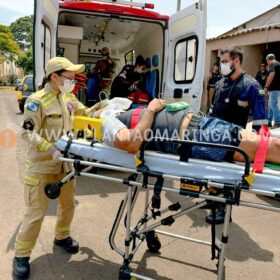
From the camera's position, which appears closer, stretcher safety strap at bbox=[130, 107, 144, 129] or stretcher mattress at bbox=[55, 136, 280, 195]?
stretcher mattress at bbox=[55, 136, 280, 195]

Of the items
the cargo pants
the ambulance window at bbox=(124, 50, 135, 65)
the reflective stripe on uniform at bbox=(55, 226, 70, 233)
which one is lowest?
the reflective stripe on uniform at bbox=(55, 226, 70, 233)

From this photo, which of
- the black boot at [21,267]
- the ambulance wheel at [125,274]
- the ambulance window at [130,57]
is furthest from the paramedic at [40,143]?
the ambulance window at [130,57]

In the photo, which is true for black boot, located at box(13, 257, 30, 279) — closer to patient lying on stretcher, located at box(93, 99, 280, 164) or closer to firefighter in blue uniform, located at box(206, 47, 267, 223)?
patient lying on stretcher, located at box(93, 99, 280, 164)

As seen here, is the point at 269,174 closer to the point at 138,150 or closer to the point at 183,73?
the point at 138,150

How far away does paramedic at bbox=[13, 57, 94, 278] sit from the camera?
7.56 feet

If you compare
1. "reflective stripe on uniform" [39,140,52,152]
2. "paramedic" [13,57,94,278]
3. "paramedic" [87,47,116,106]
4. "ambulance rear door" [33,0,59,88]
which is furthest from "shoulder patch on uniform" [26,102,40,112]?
"paramedic" [87,47,116,106]

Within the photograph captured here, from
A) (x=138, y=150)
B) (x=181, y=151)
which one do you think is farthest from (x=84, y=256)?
(x=181, y=151)

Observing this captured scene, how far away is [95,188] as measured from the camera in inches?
164

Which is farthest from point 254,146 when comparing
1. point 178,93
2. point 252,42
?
point 252,42

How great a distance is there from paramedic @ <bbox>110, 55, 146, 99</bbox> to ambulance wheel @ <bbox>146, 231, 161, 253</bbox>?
3.09m

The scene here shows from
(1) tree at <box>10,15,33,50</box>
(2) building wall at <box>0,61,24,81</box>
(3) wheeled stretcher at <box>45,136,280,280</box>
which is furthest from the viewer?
(1) tree at <box>10,15,33,50</box>

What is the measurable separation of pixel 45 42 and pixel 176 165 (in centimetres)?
296

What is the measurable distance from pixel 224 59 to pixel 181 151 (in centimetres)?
175

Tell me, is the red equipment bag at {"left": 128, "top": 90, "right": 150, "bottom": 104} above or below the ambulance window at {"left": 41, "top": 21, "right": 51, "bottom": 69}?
below
